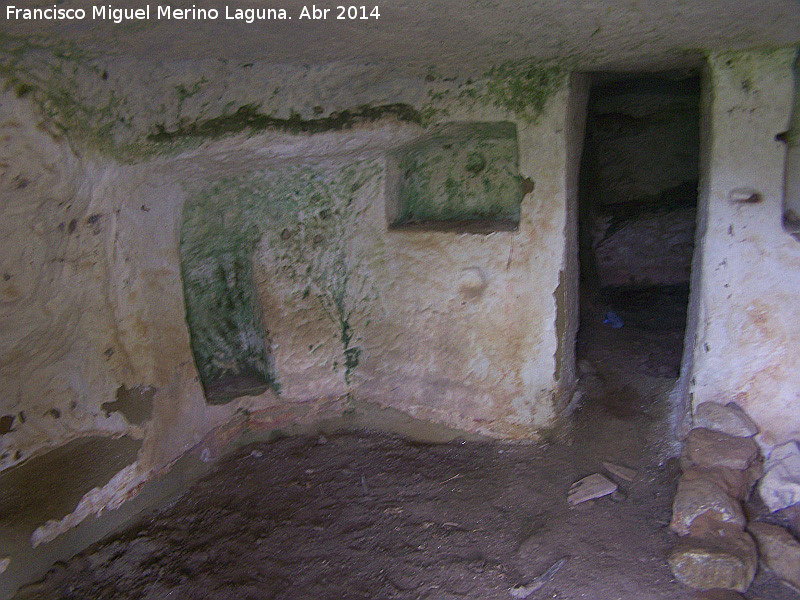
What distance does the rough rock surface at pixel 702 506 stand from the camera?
1.93 meters

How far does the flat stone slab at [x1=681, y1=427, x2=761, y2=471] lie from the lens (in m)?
2.13

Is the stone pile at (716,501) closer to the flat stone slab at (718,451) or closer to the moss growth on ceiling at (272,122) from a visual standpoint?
the flat stone slab at (718,451)

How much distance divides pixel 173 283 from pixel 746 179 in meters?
2.34

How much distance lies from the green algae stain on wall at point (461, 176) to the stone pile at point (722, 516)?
1.21m

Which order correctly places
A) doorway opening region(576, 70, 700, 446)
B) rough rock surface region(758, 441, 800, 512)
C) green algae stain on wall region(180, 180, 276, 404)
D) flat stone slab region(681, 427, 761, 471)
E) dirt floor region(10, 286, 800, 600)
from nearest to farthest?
dirt floor region(10, 286, 800, 600) < rough rock surface region(758, 441, 800, 512) < flat stone slab region(681, 427, 761, 471) < green algae stain on wall region(180, 180, 276, 404) < doorway opening region(576, 70, 700, 446)

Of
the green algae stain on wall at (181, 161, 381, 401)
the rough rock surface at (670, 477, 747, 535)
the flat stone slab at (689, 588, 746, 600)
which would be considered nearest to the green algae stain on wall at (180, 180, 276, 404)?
the green algae stain on wall at (181, 161, 381, 401)

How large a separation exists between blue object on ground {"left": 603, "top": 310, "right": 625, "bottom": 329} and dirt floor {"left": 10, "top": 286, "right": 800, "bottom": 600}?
1.00 metres

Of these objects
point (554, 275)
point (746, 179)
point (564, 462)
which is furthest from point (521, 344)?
point (746, 179)

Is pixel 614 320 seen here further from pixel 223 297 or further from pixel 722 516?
pixel 223 297

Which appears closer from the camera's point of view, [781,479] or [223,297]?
[781,479]

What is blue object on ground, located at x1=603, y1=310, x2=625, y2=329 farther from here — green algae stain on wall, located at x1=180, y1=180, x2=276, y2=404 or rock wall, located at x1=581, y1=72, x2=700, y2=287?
green algae stain on wall, located at x1=180, y1=180, x2=276, y2=404

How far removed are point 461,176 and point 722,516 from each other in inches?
69.7

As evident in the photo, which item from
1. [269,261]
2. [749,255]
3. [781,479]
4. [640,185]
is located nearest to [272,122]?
[269,261]

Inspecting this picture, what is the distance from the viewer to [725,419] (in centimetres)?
225
